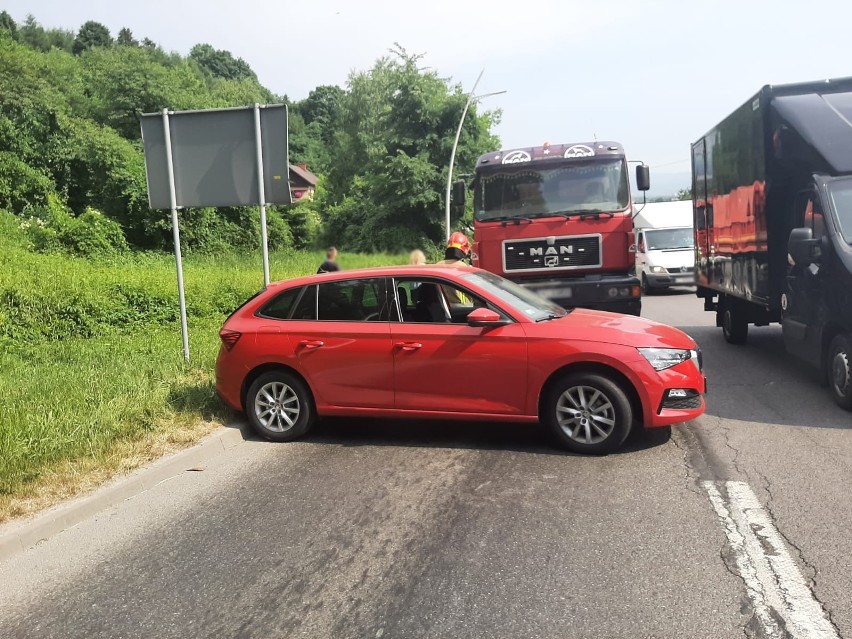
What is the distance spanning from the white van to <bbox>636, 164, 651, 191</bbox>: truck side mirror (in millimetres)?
10201

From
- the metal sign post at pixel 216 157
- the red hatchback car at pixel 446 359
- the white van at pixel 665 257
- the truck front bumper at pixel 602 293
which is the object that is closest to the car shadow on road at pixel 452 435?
the red hatchback car at pixel 446 359

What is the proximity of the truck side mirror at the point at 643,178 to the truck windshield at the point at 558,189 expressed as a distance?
206 millimetres

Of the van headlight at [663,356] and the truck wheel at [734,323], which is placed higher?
the van headlight at [663,356]

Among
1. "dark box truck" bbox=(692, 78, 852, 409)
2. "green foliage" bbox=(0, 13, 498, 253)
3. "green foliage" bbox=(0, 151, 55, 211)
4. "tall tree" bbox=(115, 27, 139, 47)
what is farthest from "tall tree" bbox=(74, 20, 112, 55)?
"dark box truck" bbox=(692, 78, 852, 409)

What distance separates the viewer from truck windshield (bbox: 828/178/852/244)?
6938 mm

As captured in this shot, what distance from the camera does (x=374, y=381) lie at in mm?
6312

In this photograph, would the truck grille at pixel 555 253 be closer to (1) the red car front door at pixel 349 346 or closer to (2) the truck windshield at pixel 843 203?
(2) the truck windshield at pixel 843 203

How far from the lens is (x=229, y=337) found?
22.1 ft

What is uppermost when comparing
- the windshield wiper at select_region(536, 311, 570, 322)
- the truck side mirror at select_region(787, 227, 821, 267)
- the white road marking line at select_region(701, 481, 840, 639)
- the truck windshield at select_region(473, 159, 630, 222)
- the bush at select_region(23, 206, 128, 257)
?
the bush at select_region(23, 206, 128, 257)

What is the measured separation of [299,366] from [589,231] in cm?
602

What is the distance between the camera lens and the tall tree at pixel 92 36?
83.4 m

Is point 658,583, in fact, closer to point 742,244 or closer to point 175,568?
point 175,568

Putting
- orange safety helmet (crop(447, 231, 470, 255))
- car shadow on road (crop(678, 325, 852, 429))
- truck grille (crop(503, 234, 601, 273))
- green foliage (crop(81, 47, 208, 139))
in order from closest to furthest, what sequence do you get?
car shadow on road (crop(678, 325, 852, 429)) → orange safety helmet (crop(447, 231, 470, 255)) → truck grille (crop(503, 234, 601, 273)) → green foliage (crop(81, 47, 208, 139))

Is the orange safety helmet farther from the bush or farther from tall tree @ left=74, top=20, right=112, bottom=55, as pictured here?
tall tree @ left=74, top=20, right=112, bottom=55
